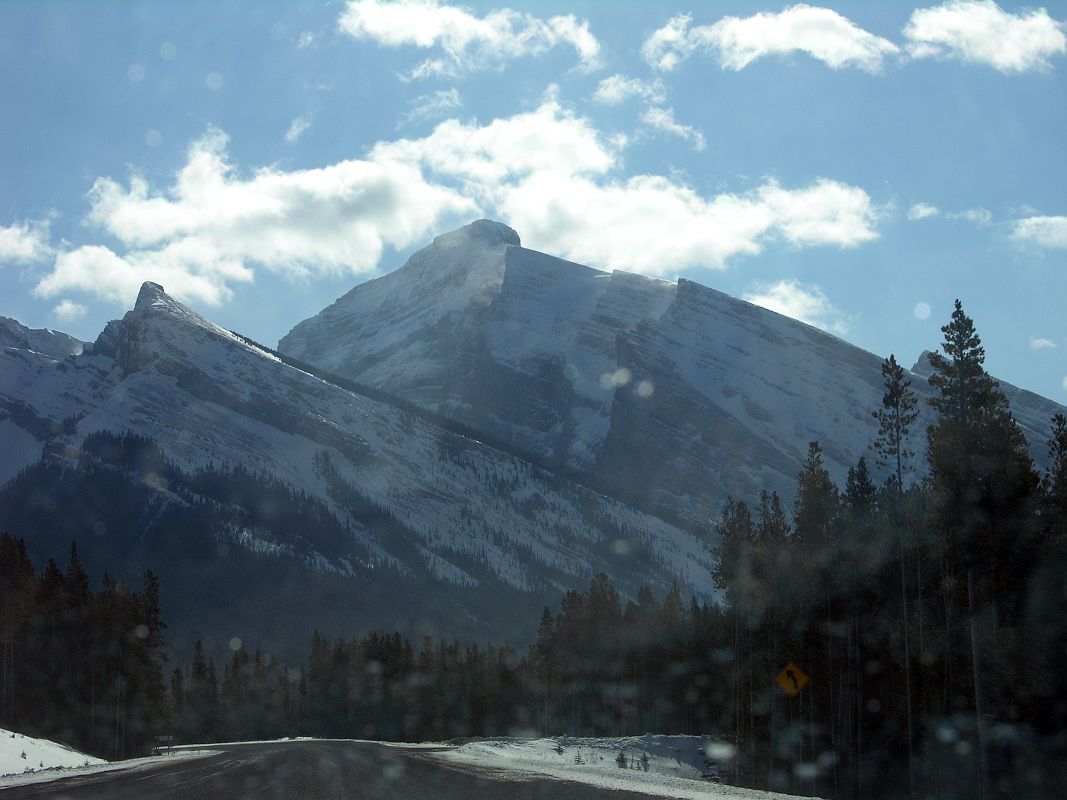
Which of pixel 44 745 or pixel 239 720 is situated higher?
pixel 44 745

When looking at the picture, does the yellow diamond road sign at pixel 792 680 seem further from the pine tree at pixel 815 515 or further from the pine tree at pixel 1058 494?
the pine tree at pixel 815 515

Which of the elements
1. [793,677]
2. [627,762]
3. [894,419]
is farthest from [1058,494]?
[793,677]

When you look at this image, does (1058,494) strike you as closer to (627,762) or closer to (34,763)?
(627,762)

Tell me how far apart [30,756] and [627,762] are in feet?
98.8

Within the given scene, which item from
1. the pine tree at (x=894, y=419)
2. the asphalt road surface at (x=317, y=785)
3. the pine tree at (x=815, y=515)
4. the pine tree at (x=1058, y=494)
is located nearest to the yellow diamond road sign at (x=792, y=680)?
the asphalt road surface at (x=317, y=785)

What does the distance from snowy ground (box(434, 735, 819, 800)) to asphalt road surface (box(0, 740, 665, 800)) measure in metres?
2.21

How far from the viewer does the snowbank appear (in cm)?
4714

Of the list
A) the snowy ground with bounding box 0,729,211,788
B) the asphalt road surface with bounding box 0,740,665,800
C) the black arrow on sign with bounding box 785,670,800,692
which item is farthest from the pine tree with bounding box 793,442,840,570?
the snowy ground with bounding box 0,729,211,788

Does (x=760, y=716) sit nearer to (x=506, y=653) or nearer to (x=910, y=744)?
(x=910, y=744)

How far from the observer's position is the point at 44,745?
59.2 meters

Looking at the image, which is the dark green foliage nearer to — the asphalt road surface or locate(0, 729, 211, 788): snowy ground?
locate(0, 729, 211, 788): snowy ground

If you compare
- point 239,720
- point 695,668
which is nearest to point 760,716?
point 695,668

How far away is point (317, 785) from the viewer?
1398 inches

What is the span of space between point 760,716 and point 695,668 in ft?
123
